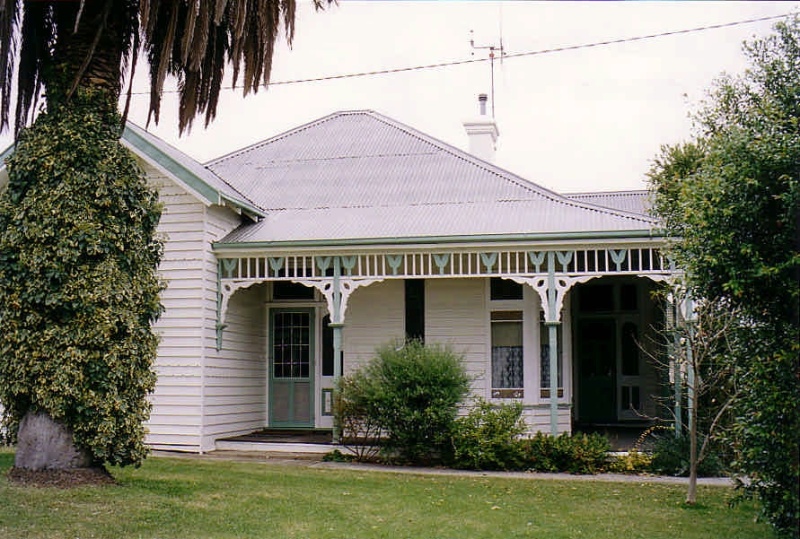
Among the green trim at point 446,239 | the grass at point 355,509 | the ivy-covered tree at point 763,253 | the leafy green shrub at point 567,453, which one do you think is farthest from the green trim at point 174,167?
the ivy-covered tree at point 763,253

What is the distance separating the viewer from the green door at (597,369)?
1842 centimetres

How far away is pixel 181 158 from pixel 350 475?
20.9ft

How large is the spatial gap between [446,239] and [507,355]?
106 inches

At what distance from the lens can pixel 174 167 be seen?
555 inches

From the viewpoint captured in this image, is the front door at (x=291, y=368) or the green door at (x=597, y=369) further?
the green door at (x=597, y=369)

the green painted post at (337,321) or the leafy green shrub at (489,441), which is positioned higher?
the green painted post at (337,321)

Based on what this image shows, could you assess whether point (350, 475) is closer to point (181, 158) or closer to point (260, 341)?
point (260, 341)

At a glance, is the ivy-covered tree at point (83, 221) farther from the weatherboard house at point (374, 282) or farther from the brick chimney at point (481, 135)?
the brick chimney at point (481, 135)

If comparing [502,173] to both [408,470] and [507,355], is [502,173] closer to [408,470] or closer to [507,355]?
[507,355]

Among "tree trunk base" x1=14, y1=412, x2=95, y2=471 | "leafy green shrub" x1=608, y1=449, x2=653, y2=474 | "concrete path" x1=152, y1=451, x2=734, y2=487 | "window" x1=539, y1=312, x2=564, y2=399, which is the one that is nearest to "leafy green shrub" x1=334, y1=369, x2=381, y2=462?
"concrete path" x1=152, y1=451, x2=734, y2=487

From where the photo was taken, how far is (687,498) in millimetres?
10195

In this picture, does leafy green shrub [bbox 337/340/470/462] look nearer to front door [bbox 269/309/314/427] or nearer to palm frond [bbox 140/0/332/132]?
front door [bbox 269/309/314/427]

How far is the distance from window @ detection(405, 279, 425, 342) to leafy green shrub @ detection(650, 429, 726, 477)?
463 centimetres

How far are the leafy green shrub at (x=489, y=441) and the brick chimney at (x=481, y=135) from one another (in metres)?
8.33
